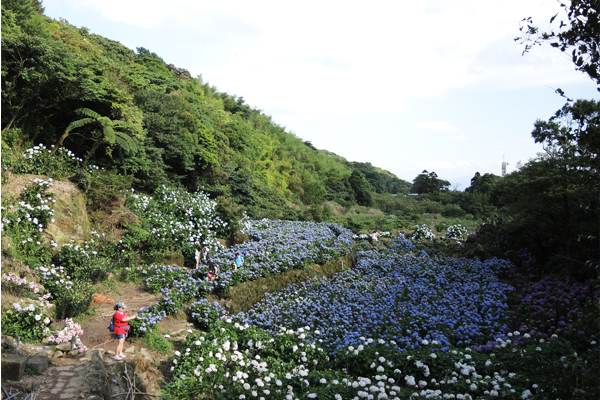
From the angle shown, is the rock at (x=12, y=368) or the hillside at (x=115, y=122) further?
the hillside at (x=115, y=122)

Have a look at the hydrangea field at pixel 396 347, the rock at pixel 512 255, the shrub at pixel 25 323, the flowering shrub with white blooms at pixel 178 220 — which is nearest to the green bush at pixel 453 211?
the rock at pixel 512 255

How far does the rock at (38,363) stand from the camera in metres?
4.53

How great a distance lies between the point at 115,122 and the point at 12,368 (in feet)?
25.8

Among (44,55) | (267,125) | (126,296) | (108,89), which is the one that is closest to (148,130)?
(108,89)

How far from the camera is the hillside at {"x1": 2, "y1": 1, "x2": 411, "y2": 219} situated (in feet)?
30.2

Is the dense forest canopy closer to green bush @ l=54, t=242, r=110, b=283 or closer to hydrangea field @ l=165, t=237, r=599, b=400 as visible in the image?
hydrangea field @ l=165, t=237, r=599, b=400

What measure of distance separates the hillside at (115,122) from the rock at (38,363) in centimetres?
575

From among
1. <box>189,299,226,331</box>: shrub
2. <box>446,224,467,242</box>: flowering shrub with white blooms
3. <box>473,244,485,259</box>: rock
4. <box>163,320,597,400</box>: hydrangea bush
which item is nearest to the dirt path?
<box>189,299,226,331</box>: shrub

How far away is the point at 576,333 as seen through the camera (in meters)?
6.18

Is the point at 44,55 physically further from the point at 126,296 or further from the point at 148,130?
the point at 126,296

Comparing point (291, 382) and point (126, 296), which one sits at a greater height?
point (291, 382)

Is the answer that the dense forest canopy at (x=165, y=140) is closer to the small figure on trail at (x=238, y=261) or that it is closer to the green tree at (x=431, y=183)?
the small figure on trail at (x=238, y=261)

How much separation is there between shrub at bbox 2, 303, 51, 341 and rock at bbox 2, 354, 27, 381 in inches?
50.9

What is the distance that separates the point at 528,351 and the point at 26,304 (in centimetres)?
753
